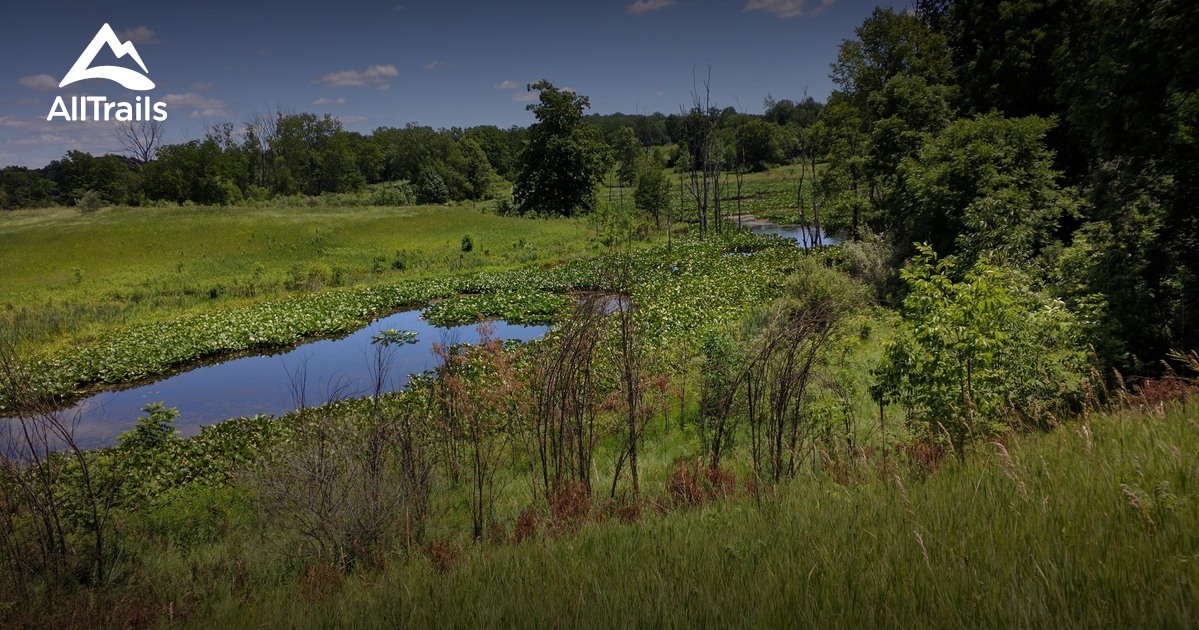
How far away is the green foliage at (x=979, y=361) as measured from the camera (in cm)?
634

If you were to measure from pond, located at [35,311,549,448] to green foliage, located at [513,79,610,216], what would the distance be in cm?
4065

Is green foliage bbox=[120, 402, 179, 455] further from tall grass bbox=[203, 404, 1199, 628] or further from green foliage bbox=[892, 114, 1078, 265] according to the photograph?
green foliage bbox=[892, 114, 1078, 265]

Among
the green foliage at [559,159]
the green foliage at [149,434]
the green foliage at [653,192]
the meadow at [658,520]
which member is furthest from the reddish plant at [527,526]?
the green foliage at [559,159]

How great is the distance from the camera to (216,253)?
126ft

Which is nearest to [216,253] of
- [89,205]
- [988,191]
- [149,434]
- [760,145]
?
[89,205]

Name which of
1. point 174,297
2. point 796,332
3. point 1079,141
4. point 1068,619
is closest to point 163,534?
point 796,332

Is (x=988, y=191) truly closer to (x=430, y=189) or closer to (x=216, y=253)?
(x=216, y=253)

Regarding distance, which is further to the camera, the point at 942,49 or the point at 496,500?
the point at 942,49

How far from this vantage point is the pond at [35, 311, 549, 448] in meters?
14.8

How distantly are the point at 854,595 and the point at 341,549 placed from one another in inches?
216

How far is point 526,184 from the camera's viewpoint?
63.6 m

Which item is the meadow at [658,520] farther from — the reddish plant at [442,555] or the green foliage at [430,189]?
the green foliage at [430,189]

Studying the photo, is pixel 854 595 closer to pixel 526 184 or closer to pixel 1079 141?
pixel 1079 141

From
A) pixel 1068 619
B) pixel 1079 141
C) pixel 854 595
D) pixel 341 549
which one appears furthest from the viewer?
pixel 1079 141
